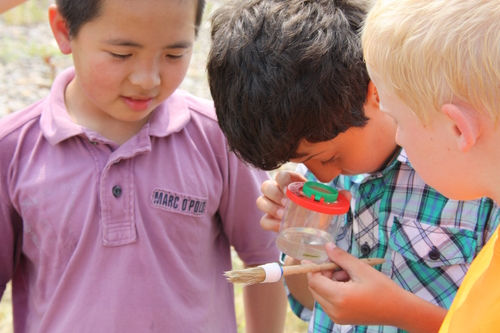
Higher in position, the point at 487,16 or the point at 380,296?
the point at 487,16

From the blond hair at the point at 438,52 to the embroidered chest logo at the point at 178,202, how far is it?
3.10ft

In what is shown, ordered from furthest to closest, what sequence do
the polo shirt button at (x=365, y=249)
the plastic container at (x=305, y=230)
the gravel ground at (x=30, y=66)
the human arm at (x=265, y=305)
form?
1. the gravel ground at (x=30, y=66)
2. the human arm at (x=265, y=305)
3. the polo shirt button at (x=365, y=249)
4. the plastic container at (x=305, y=230)

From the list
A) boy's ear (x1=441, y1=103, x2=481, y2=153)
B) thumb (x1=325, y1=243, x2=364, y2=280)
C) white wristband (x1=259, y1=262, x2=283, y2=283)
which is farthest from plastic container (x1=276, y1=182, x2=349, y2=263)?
boy's ear (x1=441, y1=103, x2=481, y2=153)

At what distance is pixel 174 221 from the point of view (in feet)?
6.68

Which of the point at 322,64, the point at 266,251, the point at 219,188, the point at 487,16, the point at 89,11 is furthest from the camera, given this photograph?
the point at 266,251

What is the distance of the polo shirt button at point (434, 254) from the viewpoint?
183cm

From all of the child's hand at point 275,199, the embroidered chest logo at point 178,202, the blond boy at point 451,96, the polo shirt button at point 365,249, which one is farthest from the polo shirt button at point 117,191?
the blond boy at point 451,96

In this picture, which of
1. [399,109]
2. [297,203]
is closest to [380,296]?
[297,203]

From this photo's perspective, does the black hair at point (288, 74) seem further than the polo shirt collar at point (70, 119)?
No

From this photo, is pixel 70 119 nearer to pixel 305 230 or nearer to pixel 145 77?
pixel 145 77

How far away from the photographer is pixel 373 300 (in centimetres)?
170

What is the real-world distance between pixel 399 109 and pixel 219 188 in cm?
92

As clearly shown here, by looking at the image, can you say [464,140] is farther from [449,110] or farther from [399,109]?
[399,109]

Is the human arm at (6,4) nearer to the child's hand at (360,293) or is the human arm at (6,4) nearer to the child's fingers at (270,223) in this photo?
the child's fingers at (270,223)
